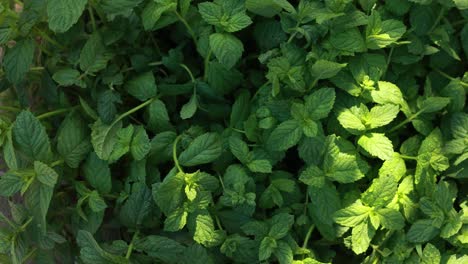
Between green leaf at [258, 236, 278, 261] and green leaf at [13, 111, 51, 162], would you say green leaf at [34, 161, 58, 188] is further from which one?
green leaf at [258, 236, 278, 261]

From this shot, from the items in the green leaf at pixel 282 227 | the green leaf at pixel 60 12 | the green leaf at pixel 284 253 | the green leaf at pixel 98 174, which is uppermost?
the green leaf at pixel 60 12

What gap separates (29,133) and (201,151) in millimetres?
311

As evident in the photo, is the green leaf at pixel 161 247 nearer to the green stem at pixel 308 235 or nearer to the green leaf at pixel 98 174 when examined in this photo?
the green leaf at pixel 98 174

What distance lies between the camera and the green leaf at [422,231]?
105cm

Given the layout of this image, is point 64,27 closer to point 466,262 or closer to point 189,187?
point 189,187

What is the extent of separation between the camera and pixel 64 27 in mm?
976

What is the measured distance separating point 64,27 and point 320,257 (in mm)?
656

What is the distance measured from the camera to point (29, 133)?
1.01m

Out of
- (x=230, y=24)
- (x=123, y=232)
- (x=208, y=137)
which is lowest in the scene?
(x=123, y=232)

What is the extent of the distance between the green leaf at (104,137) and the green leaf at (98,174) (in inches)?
1.3

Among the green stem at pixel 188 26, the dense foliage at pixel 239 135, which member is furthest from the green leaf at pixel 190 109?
the green stem at pixel 188 26

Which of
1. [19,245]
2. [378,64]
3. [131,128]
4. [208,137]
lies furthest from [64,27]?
[378,64]

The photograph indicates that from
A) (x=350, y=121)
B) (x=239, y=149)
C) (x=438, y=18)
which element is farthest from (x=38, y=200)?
(x=438, y=18)

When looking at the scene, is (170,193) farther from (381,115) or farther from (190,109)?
(381,115)
